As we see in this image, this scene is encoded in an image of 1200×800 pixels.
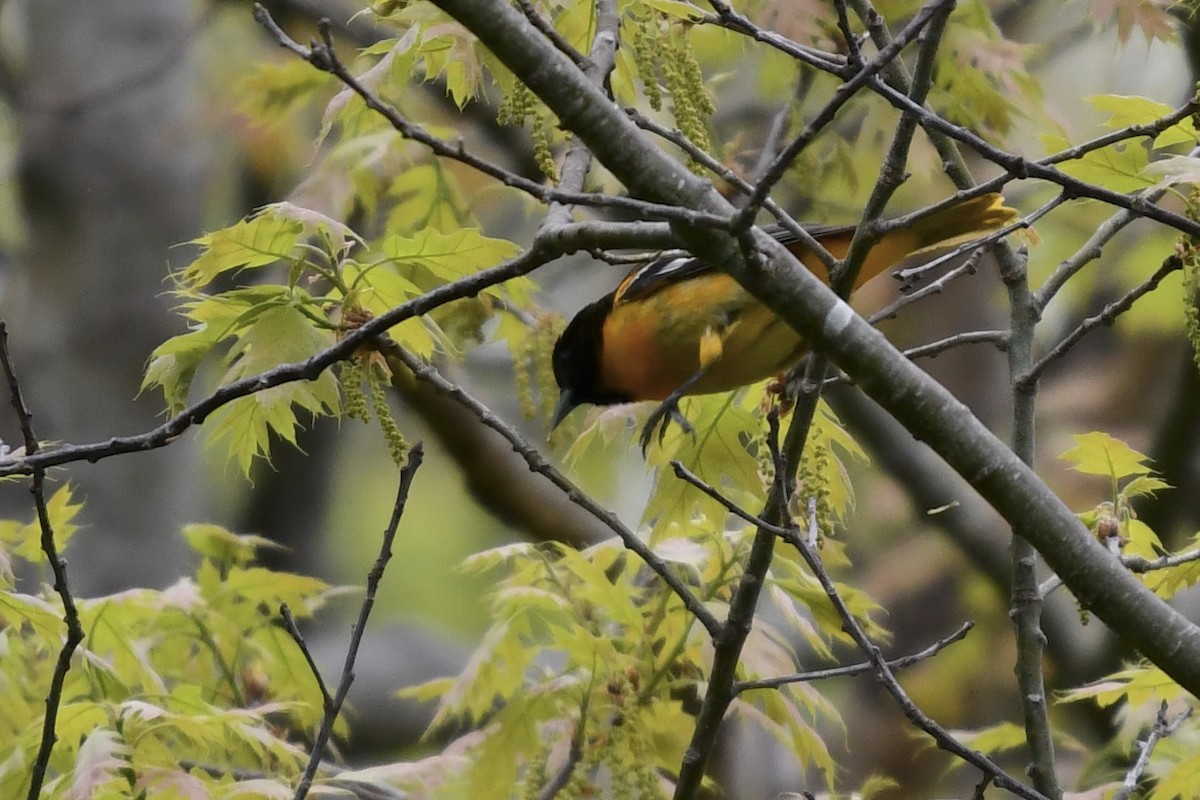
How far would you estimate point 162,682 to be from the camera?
300 cm

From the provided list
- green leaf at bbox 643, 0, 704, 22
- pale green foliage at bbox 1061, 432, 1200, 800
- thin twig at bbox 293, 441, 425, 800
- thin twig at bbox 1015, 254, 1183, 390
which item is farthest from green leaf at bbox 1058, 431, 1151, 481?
thin twig at bbox 293, 441, 425, 800

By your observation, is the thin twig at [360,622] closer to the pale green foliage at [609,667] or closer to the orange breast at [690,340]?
the pale green foliage at [609,667]

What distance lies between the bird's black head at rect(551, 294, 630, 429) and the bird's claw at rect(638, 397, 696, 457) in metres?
0.60

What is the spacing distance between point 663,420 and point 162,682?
126 cm

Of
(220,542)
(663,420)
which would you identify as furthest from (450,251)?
(220,542)

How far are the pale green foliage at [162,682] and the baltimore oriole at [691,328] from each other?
92 centimetres

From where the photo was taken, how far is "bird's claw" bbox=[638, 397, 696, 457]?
9.21 feet

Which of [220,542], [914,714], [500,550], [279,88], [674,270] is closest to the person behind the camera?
[914,714]

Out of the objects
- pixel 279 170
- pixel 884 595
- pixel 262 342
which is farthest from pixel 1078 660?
pixel 279 170

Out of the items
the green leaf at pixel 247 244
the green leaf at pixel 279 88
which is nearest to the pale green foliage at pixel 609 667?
the green leaf at pixel 247 244

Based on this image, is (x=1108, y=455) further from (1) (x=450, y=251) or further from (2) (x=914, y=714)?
(1) (x=450, y=251)

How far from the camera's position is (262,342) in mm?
2336

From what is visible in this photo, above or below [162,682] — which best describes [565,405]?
above

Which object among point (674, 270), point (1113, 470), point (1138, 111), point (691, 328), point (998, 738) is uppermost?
point (1138, 111)
